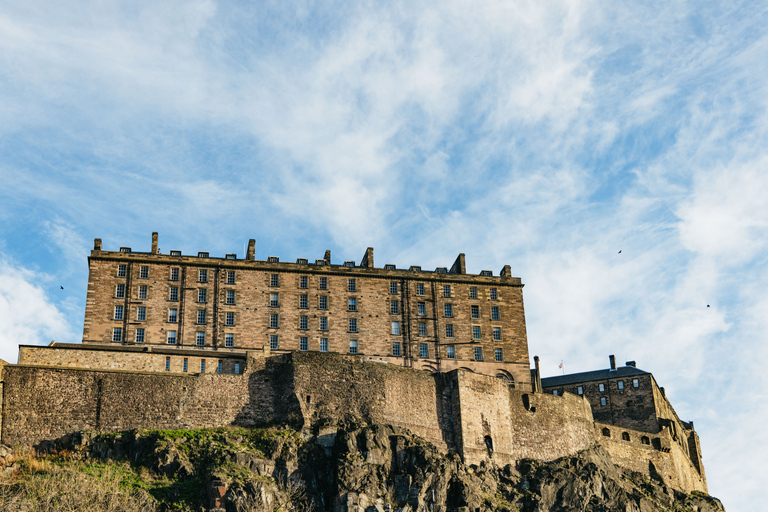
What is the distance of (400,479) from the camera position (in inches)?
2672

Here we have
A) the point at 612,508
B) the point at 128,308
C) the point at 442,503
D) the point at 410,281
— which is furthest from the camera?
the point at 410,281

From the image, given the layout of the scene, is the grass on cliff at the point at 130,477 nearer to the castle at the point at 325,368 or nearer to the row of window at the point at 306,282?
the castle at the point at 325,368

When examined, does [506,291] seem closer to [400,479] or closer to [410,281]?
[410,281]

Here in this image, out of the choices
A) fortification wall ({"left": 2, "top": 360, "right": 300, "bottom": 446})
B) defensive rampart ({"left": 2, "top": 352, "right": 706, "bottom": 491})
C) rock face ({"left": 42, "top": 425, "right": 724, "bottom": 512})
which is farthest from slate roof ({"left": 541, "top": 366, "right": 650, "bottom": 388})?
fortification wall ({"left": 2, "top": 360, "right": 300, "bottom": 446})

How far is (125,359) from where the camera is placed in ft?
235

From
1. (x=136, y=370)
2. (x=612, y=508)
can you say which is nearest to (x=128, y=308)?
(x=136, y=370)

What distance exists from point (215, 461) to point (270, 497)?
4.86 m

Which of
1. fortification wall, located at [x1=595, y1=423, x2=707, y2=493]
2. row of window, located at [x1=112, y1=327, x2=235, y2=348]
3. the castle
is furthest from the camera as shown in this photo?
fortification wall, located at [x1=595, y1=423, x2=707, y2=493]

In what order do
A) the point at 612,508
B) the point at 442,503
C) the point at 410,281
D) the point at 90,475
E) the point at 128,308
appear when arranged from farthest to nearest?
the point at 410,281, the point at 128,308, the point at 612,508, the point at 442,503, the point at 90,475

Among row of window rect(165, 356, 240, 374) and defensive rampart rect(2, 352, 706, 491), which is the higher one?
row of window rect(165, 356, 240, 374)

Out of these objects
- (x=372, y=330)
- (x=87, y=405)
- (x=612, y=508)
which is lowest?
(x=612, y=508)

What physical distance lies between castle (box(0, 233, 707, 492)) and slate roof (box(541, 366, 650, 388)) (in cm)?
25

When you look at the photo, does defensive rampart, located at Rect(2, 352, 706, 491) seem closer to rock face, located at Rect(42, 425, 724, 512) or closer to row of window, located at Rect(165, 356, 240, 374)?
row of window, located at Rect(165, 356, 240, 374)

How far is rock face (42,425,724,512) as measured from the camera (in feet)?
210
